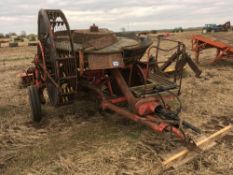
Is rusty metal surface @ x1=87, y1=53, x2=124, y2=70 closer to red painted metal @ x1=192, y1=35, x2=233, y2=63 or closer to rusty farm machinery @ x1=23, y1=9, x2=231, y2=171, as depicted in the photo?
rusty farm machinery @ x1=23, y1=9, x2=231, y2=171

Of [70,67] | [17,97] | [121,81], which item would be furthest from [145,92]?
[17,97]

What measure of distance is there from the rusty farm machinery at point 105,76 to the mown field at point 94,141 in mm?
328

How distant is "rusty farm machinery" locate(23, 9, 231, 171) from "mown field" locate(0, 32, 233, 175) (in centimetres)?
33

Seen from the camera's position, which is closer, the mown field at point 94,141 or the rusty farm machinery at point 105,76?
the mown field at point 94,141

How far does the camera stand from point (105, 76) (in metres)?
5.68

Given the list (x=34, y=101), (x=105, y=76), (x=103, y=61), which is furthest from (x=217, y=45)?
(x=34, y=101)

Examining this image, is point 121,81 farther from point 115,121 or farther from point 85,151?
point 85,151

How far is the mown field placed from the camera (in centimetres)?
412

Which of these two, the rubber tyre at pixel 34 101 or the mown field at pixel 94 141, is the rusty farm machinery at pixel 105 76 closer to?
the rubber tyre at pixel 34 101

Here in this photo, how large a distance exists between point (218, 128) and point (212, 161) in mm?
1330

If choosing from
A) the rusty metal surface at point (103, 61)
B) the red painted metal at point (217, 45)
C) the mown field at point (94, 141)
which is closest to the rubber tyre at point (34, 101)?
the mown field at point (94, 141)

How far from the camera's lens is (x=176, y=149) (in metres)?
4.47

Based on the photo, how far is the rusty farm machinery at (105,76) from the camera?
4.81 metres

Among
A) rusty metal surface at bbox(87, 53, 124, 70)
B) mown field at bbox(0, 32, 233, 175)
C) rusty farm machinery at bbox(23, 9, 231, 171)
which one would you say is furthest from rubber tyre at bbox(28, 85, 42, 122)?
rusty metal surface at bbox(87, 53, 124, 70)
